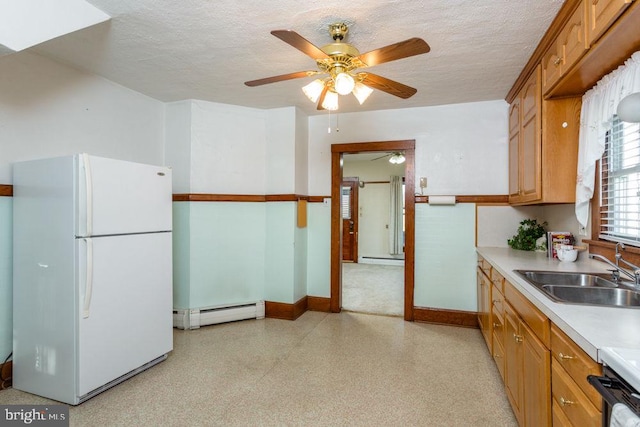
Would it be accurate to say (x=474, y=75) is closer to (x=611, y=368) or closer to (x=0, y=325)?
(x=611, y=368)

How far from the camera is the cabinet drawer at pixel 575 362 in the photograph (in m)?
1.01

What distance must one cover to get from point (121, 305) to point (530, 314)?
257 cm

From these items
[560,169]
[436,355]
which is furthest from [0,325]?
[560,169]

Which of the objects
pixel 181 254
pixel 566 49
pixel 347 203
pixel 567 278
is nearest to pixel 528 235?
pixel 567 278

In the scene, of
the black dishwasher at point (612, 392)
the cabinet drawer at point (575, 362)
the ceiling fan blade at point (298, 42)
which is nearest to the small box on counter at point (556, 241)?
the cabinet drawer at point (575, 362)

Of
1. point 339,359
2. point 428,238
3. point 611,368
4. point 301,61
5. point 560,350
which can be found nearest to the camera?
point 611,368

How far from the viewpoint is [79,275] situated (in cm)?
207

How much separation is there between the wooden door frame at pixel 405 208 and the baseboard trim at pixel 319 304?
5cm

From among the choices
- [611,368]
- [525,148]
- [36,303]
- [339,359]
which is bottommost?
[339,359]

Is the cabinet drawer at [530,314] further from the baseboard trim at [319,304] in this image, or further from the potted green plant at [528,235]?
the baseboard trim at [319,304]

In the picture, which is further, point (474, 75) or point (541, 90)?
point (474, 75)

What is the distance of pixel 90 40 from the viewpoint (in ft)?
7.55

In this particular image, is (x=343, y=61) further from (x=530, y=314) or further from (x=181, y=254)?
(x=181, y=254)

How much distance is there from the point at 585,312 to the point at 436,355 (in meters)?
1.80
